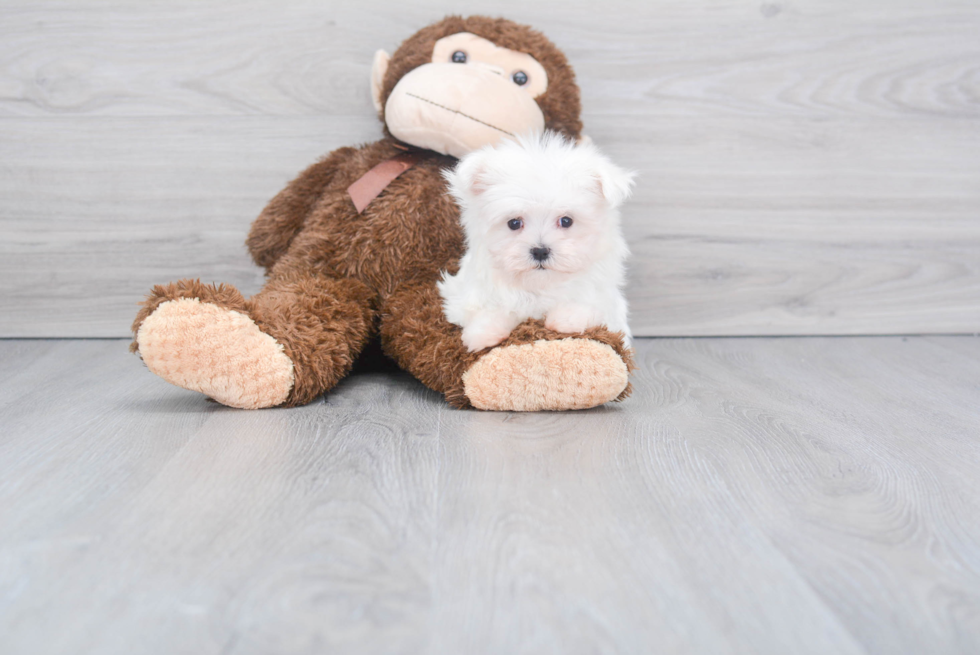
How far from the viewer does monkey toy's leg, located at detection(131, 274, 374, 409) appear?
844mm

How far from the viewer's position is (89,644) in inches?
17.9

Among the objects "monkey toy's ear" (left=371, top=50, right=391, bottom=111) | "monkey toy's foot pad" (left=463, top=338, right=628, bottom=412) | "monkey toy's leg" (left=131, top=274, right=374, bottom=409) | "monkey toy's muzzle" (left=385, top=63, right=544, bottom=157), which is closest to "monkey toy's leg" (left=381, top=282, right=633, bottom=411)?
"monkey toy's foot pad" (left=463, top=338, right=628, bottom=412)

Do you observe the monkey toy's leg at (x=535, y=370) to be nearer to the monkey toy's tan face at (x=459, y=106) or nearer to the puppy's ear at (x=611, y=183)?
the puppy's ear at (x=611, y=183)

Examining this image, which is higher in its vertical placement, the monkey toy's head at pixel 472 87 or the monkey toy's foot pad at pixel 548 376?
the monkey toy's head at pixel 472 87

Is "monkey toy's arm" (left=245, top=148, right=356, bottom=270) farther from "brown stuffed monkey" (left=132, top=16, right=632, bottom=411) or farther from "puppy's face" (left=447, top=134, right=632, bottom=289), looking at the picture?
"puppy's face" (left=447, top=134, right=632, bottom=289)

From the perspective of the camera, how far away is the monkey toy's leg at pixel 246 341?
0.84 m

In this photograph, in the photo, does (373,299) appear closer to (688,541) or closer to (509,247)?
(509,247)

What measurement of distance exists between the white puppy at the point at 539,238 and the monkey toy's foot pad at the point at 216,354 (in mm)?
240

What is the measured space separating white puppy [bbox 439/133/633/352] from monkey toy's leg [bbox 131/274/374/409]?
0.18m

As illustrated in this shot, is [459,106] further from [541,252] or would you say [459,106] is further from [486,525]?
[486,525]

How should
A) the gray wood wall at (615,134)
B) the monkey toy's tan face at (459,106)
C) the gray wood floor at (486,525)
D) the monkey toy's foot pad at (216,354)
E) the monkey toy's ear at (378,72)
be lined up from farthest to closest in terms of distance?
the gray wood wall at (615,134) → the monkey toy's ear at (378,72) → the monkey toy's tan face at (459,106) → the monkey toy's foot pad at (216,354) → the gray wood floor at (486,525)

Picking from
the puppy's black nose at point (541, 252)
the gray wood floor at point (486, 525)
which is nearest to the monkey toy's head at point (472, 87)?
the puppy's black nose at point (541, 252)

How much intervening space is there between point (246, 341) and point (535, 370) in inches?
13.6

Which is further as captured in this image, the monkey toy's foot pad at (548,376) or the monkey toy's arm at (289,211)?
the monkey toy's arm at (289,211)
